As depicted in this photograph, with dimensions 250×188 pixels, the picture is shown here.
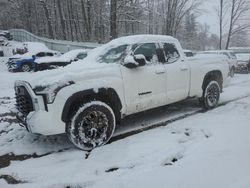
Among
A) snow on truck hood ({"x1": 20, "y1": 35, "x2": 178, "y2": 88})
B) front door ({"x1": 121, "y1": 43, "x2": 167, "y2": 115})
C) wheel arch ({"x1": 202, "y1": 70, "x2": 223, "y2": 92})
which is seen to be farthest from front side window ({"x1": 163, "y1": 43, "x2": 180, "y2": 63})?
wheel arch ({"x1": 202, "y1": 70, "x2": 223, "y2": 92})

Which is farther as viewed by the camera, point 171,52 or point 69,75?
point 171,52

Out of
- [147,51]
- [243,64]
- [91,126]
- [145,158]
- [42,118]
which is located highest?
[147,51]

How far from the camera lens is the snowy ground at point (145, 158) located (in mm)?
4090

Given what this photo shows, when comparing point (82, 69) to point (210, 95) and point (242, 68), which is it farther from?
point (242, 68)

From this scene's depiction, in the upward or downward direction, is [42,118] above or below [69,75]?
below

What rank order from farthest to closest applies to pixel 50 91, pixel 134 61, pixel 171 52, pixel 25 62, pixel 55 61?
pixel 25 62, pixel 55 61, pixel 171 52, pixel 134 61, pixel 50 91

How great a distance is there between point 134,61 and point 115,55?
20.9 inches

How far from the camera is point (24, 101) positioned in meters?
5.50

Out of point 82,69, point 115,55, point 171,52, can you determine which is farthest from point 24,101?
point 171,52

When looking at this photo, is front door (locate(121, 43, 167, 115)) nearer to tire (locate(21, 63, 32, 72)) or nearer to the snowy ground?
the snowy ground

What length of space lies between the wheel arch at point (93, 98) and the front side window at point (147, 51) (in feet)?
3.82

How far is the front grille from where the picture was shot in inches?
212

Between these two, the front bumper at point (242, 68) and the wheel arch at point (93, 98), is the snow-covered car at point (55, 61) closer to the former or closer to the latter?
the front bumper at point (242, 68)

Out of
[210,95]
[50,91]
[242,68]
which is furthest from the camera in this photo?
[242,68]
